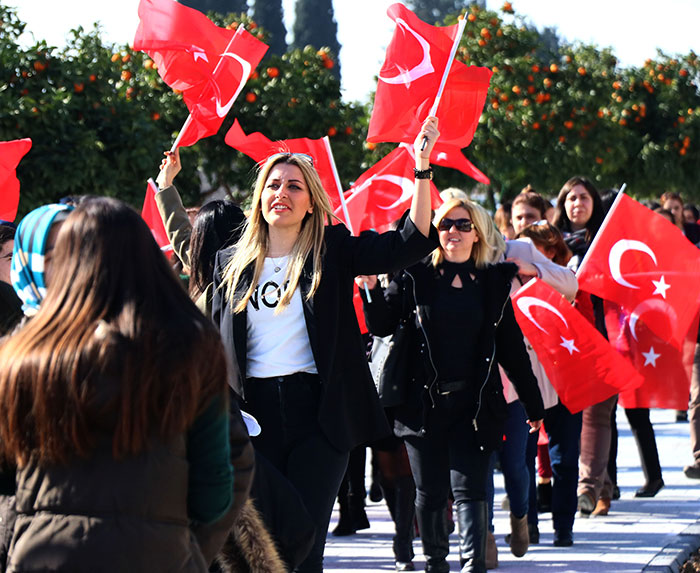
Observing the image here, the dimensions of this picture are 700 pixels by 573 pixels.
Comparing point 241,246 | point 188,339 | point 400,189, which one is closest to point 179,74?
point 400,189

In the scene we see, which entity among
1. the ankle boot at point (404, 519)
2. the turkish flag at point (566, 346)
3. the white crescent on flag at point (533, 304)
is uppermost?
the white crescent on flag at point (533, 304)

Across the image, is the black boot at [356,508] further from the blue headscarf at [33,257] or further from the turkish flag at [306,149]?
→ the blue headscarf at [33,257]

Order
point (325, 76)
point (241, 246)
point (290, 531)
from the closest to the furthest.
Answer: point (290, 531) < point (241, 246) < point (325, 76)

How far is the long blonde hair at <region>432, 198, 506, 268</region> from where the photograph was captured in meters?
5.66

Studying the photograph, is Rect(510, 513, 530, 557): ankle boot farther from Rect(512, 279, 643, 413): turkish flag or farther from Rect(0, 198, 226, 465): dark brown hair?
Rect(0, 198, 226, 465): dark brown hair

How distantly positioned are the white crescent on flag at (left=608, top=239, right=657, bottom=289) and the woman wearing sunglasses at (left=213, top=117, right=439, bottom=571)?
10.5 ft

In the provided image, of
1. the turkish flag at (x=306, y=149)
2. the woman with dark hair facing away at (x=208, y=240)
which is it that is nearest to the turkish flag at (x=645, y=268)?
the turkish flag at (x=306, y=149)

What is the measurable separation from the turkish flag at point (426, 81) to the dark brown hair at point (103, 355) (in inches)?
139

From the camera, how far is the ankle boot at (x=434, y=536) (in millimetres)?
5488

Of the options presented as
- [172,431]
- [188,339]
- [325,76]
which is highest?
[325,76]

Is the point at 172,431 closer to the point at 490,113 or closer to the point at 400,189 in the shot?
the point at 400,189

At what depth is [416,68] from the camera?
592cm

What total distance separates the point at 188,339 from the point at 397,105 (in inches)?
145

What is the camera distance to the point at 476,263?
18.6 ft
